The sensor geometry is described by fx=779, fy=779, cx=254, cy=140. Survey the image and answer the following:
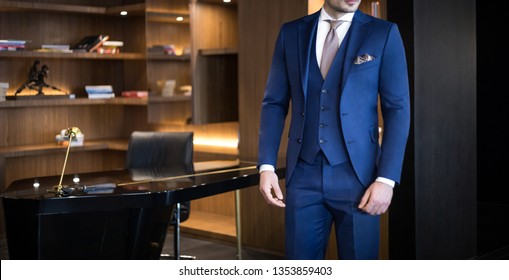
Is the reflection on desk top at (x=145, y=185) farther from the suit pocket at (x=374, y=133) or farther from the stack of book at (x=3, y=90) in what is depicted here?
the stack of book at (x=3, y=90)

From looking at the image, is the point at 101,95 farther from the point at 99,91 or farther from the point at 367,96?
the point at 367,96

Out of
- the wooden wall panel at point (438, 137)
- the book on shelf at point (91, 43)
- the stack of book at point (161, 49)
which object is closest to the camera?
the wooden wall panel at point (438, 137)

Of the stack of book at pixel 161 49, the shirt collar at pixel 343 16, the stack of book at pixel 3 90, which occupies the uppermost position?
the stack of book at pixel 161 49

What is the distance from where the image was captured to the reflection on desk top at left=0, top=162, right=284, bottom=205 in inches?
139

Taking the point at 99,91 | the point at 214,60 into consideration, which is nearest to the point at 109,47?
the point at 99,91

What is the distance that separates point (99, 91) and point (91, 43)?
0.41 meters

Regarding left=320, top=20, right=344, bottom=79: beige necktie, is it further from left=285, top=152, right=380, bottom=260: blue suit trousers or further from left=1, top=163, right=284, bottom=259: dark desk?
left=1, top=163, right=284, bottom=259: dark desk

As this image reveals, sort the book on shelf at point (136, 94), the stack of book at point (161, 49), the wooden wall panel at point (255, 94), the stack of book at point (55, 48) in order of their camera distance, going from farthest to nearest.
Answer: the book on shelf at point (136, 94), the stack of book at point (55, 48), the stack of book at point (161, 49), the wooden wall panel at point (255, 94)

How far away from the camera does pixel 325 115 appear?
2.32 m

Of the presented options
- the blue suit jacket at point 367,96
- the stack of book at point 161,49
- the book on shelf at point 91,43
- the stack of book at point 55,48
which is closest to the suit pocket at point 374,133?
the blue suit jacket at point 367,96

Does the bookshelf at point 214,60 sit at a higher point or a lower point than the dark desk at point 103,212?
higher

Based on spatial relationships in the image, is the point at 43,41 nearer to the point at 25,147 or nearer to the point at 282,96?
the point at 25,147

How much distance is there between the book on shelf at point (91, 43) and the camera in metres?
6.38

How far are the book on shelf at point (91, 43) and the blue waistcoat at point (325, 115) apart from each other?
14.1 ft
